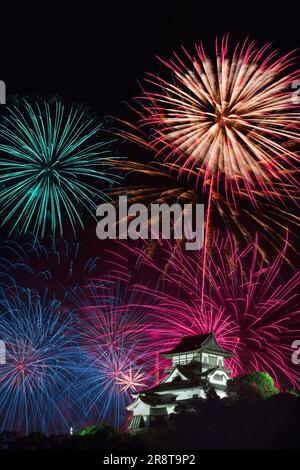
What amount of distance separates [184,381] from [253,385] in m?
4.85

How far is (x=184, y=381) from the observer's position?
42625mm

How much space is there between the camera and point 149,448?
Result: 31.8 m

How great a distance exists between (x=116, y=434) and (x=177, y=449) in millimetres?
5285

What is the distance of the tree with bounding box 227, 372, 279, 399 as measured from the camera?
39037 mm

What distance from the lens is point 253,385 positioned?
4003 cm

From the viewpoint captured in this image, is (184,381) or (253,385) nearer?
(253,385)

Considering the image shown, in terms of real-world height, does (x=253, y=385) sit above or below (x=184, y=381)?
below

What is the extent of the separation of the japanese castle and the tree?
1281 millimetres

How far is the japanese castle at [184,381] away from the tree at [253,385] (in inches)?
50.4

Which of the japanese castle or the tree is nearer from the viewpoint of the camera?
the tree

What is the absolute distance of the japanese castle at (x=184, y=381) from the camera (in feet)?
137

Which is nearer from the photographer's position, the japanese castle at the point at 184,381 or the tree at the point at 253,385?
the tree at the point at 253,385
